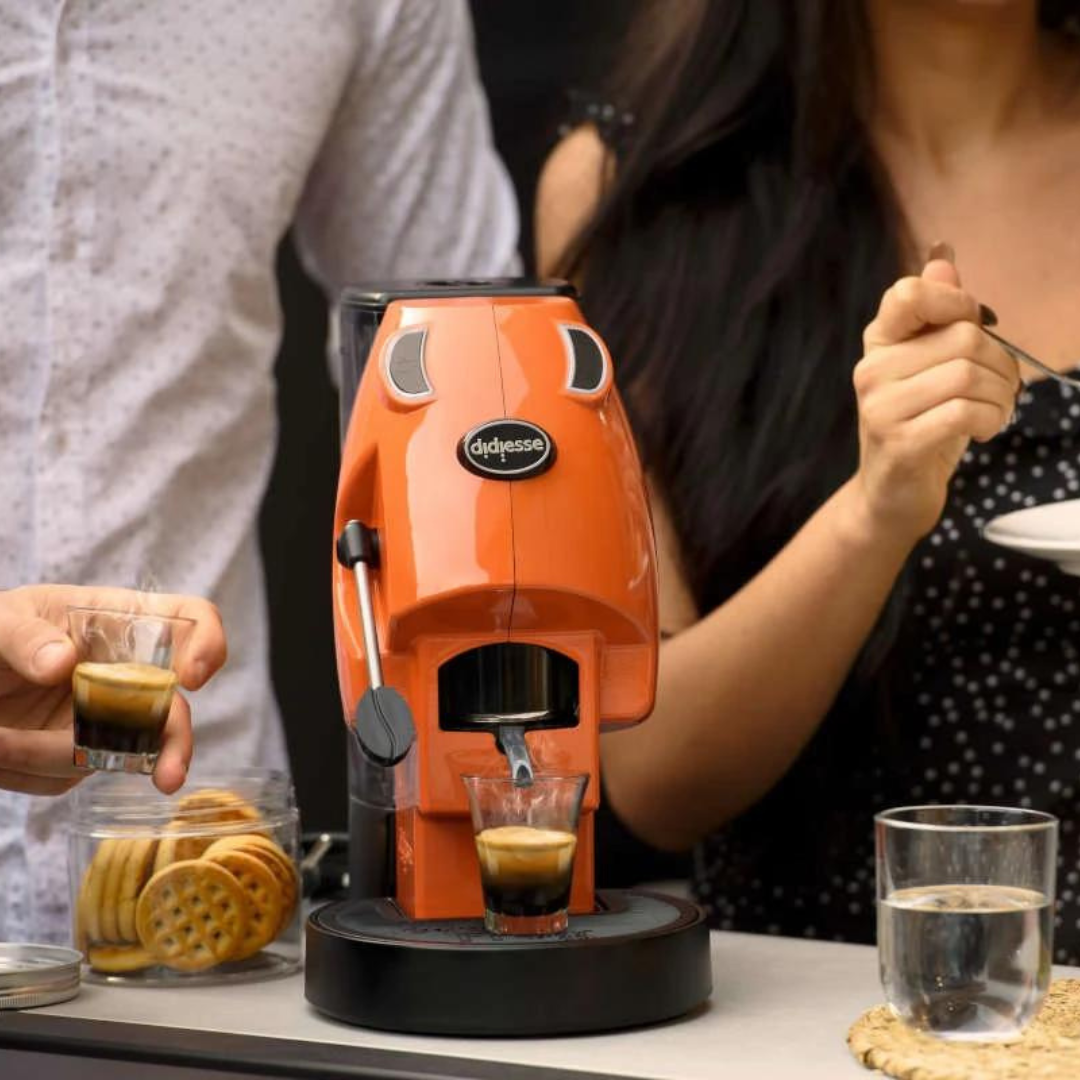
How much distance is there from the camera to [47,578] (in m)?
2.02

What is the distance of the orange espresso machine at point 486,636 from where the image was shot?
128cm

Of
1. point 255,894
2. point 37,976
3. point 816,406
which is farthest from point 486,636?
point 816,406

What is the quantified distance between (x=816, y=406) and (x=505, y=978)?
2.96ft

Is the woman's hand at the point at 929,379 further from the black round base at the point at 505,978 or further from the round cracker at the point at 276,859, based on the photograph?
the round cracker at the point at 276,859

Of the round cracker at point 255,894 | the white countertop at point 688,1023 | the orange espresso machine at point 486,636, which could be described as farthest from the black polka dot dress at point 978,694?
the round cracker at point 255,894

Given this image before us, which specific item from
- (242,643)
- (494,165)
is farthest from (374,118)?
(242,643)

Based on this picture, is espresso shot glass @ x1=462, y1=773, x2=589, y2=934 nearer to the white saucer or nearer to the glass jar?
the glass jar

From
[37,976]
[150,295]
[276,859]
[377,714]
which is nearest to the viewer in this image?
[377,714]

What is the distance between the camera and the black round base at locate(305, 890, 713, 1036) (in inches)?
49.8

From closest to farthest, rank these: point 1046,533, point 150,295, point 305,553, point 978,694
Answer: point 1046,533 < point 978,694 < point 150,295 < point 305,553

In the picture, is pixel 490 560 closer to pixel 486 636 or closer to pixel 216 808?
pixel 486 636

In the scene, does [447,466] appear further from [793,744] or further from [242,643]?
[242,643]

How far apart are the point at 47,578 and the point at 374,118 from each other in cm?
68

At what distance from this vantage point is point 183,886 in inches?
56.2
